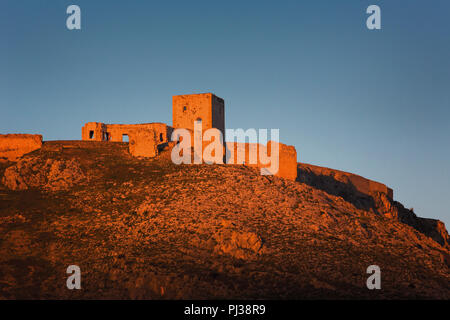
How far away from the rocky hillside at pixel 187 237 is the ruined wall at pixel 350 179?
712 inches

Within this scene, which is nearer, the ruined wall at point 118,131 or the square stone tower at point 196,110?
the square stone tower at point 196,110

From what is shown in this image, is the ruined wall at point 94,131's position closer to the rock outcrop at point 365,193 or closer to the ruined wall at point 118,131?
the ruined wall at point 118,131

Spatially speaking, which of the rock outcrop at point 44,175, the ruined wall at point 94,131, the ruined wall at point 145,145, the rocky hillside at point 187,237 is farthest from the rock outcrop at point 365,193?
the rock outcrop at point 44,175

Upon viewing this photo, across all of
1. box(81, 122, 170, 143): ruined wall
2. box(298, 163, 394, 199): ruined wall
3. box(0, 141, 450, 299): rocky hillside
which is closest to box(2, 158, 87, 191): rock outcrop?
box(0, 141, 450, 299): rocky hillside

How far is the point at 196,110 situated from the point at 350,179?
69.4 ft

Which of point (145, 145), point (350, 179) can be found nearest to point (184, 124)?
point (145, 145)

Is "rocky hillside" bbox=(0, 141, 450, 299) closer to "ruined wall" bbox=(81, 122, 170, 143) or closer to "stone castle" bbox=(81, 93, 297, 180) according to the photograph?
"stone castle" bbox=(81, 93, 297, 180)

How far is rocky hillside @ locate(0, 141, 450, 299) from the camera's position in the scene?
17703mm

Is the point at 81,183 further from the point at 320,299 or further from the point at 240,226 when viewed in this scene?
the point at 320,299

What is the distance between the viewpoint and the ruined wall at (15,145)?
32.4 m

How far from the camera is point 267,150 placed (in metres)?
31.7

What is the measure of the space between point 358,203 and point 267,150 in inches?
738

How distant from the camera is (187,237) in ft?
70.3

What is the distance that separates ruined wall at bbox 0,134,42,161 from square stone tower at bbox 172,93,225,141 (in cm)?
1288
